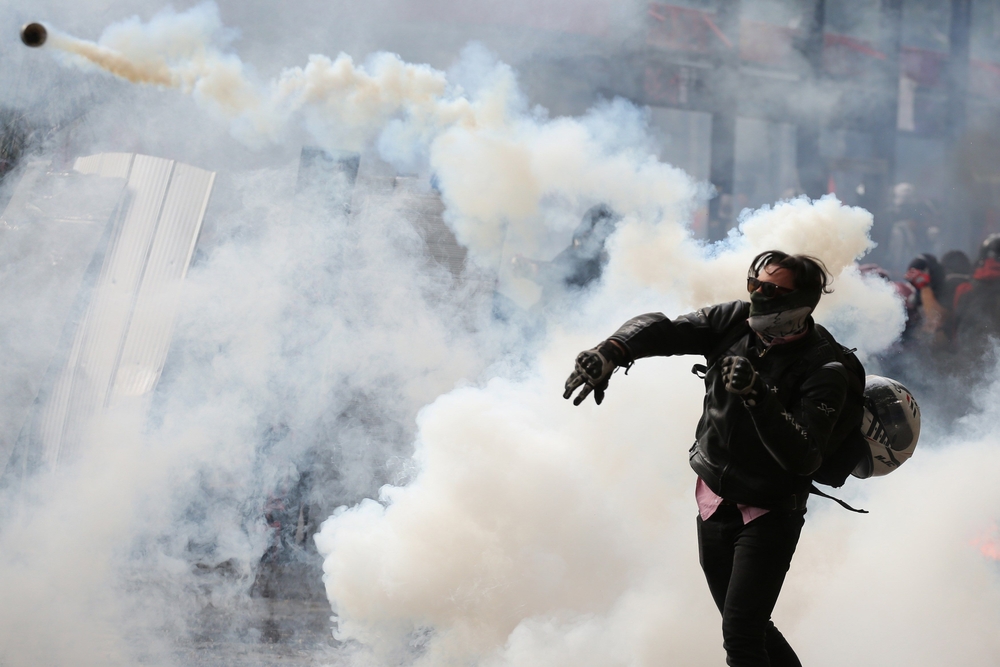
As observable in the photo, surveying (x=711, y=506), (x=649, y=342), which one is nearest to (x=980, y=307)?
(x=711, y=506)

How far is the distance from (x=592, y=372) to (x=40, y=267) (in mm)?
3870

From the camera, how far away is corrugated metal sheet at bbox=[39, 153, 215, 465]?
478cm

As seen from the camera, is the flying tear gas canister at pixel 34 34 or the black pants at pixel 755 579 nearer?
the black pants at pixel 755 579

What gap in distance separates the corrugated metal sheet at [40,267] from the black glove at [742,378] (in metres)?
4.02

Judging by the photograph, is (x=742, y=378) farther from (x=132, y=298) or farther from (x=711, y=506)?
(x=132, y=298)

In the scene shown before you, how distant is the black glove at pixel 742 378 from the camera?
2121 millimetres

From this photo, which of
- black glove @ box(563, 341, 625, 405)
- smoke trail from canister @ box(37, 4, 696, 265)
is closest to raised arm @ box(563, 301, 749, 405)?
black glove @ box(563, 341, 625, 405)

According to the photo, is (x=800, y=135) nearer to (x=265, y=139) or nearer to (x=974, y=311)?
(x=974, y=311)

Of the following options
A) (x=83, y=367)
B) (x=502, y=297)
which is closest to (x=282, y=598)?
Answer: (x=83, y=367)

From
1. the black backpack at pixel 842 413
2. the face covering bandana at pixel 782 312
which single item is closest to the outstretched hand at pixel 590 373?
the black backpack at pixel 842 413

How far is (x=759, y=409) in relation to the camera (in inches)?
85.6

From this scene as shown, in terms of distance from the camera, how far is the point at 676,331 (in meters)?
2.64

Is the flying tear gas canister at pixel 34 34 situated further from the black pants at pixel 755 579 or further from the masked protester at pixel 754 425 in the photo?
the black pants at pixel 755 579

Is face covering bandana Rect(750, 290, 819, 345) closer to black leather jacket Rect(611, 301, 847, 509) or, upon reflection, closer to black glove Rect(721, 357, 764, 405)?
black leather jacket Rect(611, 301, 847, 509)
